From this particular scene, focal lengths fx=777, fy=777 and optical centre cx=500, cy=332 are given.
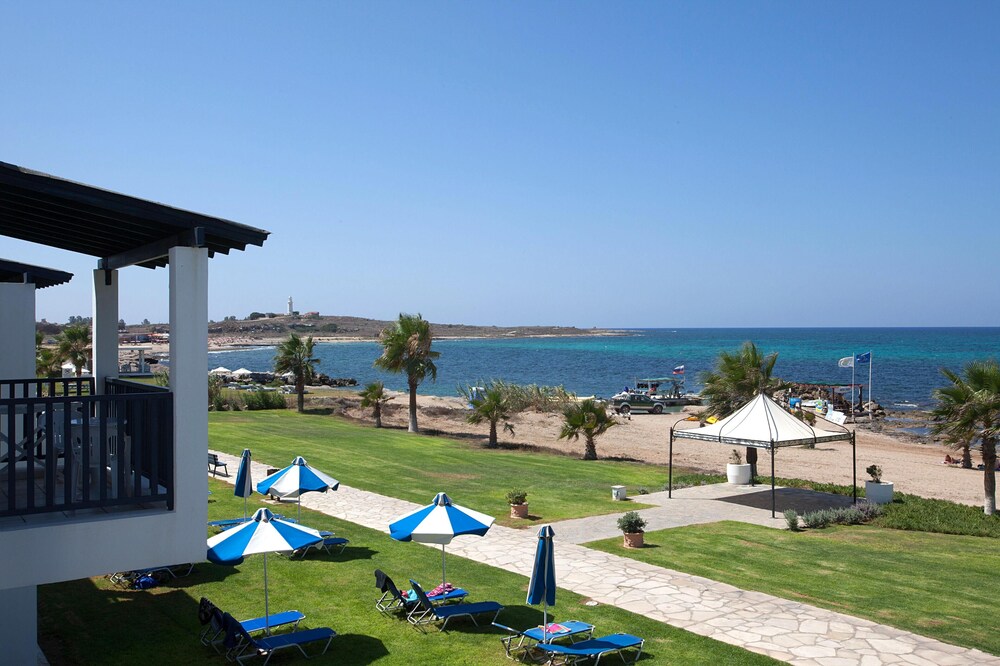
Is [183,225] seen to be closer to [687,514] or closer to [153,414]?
[153,414]

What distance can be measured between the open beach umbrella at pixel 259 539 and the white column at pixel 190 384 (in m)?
1.97

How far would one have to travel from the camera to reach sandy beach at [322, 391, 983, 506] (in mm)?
29438

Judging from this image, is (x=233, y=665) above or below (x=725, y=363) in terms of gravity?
below

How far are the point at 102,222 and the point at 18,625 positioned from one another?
486 cm

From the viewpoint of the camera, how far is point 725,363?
25.3m

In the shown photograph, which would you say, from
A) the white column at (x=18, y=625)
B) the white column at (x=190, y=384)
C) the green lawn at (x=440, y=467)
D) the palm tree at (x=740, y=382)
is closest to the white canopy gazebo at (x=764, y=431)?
the palm tree at (x=740, y=382)

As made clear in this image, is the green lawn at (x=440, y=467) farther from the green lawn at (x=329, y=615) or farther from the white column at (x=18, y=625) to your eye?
the white column at (x=18, y=625)

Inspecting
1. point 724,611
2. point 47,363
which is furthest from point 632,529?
point 47,363

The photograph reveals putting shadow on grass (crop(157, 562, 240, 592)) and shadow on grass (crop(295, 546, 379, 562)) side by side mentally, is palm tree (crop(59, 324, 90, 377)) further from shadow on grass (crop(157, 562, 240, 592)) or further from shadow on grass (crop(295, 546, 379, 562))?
shadow on grass (crop(295, 546, 379, 562))

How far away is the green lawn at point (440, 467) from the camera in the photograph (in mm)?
21094

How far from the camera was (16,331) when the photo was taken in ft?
35.5

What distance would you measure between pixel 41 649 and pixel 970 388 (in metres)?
21.2

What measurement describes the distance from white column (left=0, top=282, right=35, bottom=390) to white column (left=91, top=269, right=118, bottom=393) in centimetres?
96

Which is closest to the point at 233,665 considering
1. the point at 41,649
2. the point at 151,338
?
the point at 41,649
